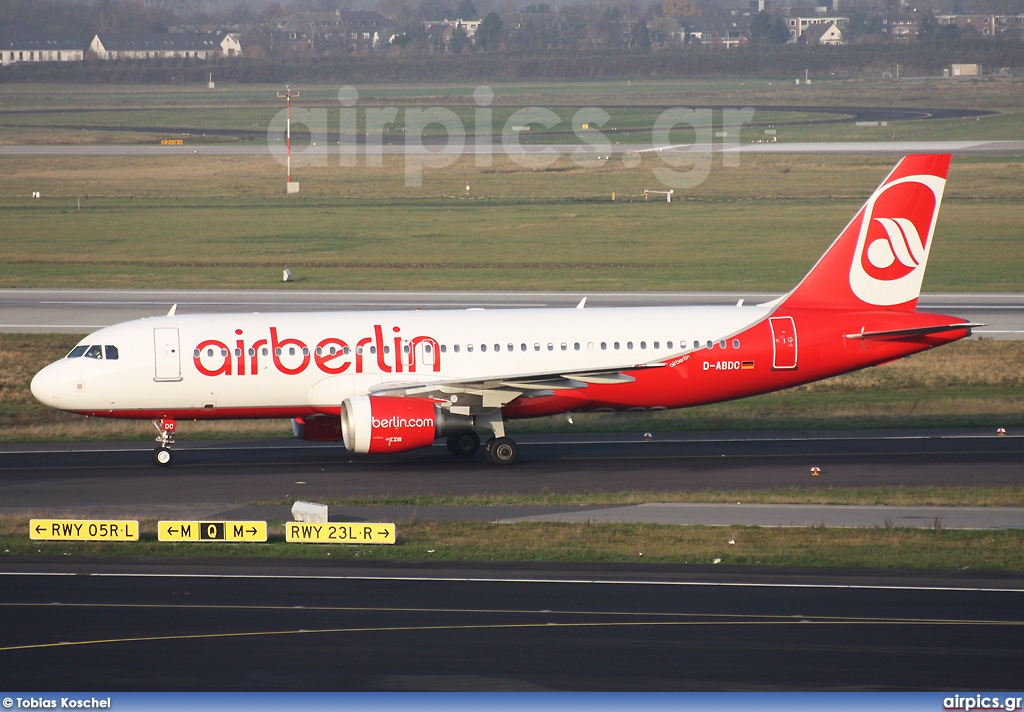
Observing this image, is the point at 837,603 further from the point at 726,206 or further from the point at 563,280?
the point at 726,206

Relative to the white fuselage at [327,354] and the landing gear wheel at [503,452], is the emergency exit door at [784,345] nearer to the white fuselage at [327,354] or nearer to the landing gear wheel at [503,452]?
the white fuselage at [327,354]

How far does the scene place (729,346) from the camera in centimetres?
3459

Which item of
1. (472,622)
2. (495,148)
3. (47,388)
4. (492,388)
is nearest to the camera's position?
(472,622)

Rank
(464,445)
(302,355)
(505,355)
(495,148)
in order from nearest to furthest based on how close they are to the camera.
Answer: (302,355)
(505,355)
(464,445)
(495,148)

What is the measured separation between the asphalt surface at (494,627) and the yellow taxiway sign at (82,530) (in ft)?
4.44

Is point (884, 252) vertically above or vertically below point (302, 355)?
above

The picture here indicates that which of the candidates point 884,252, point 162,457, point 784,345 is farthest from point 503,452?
point 884,252

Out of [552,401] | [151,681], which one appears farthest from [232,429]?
[151,681]

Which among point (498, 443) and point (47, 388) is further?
point (498, 443)

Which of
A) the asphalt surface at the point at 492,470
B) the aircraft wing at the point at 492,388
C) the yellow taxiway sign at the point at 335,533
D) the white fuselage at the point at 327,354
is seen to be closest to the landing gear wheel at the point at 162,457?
the asphalt surface at the point at 492,470

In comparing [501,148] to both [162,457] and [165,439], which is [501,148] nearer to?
[165,439]

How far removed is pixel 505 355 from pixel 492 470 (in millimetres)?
3320

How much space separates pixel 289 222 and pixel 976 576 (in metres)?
72.5

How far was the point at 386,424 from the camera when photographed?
31328mm
